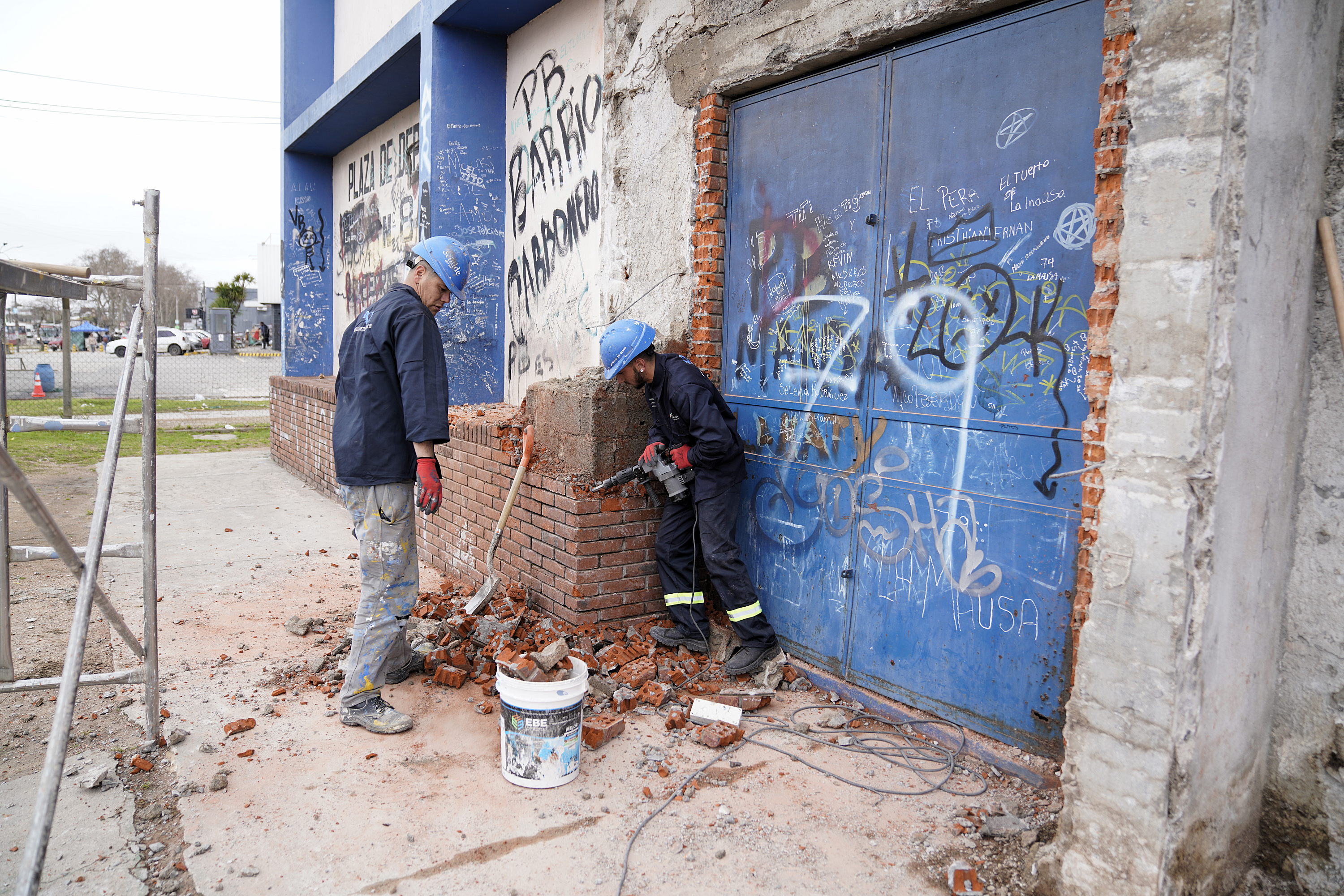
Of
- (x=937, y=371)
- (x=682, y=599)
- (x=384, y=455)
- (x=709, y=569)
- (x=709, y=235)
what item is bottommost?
(x=682, y=599)

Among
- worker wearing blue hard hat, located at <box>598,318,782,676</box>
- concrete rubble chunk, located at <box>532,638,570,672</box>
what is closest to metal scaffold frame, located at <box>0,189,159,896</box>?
concrete rubble chunk, located at <box>532,638,570,672</box>

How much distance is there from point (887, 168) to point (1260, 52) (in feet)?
5.69

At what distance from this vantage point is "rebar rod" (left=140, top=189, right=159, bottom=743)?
3.21m

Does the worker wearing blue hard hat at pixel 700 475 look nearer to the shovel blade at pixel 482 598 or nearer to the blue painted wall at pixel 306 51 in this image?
the shovel blade at pixel 482 598

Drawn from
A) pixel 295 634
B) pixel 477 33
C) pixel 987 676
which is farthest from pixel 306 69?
pixel 987 676

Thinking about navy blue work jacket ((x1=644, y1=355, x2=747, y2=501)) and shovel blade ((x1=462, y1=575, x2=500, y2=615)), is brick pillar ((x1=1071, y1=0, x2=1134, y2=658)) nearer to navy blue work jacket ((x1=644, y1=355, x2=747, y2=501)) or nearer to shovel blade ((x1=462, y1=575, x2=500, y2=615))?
navy blue work jacket ((x1=644, y1=355, x2=747, y2=501))

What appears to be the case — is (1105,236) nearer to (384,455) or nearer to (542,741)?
(542,741)

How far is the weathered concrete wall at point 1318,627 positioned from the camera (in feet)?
8.20

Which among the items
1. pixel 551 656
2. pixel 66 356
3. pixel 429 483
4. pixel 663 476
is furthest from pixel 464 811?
pixel 66 356

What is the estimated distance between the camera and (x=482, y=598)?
470 cm

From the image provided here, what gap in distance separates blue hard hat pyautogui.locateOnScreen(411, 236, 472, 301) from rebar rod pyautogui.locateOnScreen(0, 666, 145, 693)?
80.1 inches

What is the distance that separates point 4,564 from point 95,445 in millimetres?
11732

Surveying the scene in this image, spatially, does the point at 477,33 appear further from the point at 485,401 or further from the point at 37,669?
the point at 37,669

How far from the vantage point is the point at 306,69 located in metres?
10.6
